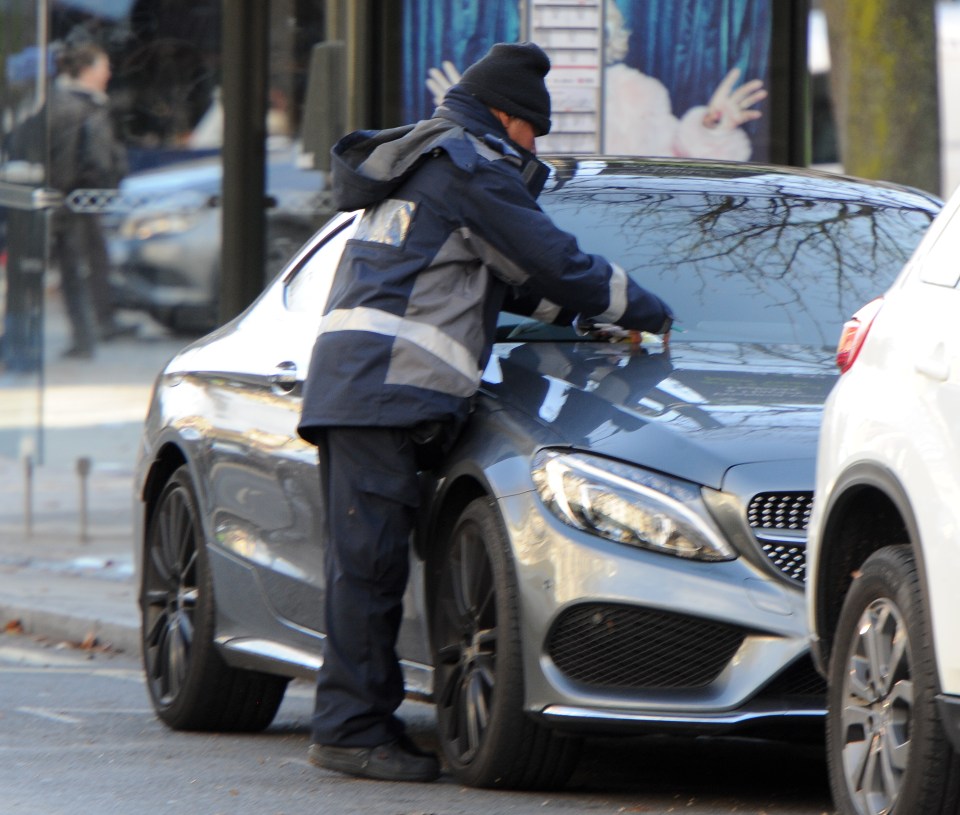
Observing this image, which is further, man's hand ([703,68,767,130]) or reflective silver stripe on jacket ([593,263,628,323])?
man's hand ([703,68,767,130])

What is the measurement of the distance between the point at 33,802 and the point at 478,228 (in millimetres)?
1757

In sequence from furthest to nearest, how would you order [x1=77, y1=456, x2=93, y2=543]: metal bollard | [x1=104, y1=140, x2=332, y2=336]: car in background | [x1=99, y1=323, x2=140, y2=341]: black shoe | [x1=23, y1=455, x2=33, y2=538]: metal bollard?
[x1=99, y1=323, x2=140, y2=341]: black shoe → [x1=104, y1=140, x2=332, y2=336]: car in background → [x1=23, y1=455, x2=33, y2=538]: metal bollard → [x1=77, y1=456, x2=93, y2=543]: metal bollard

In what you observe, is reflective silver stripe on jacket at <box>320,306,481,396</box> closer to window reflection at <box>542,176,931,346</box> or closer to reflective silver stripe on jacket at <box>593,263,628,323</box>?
reflective silver stripe on jacket at <box>593,263,628,323</box>

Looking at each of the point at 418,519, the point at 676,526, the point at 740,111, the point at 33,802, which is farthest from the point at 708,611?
the point at 740,111

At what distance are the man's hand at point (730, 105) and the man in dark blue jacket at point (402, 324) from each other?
4118mm

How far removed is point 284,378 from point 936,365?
2489 mm

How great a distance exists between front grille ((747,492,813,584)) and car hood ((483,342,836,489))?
0.07 m

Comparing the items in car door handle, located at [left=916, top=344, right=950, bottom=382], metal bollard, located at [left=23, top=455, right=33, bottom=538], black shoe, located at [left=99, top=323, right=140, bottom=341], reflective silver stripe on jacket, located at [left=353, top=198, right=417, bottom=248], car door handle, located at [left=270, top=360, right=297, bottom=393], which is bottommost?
metal bollard, located at [left=23, top=455, right=33, bottom=538]

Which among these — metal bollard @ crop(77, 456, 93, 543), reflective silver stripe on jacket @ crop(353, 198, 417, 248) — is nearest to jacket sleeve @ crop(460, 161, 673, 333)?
reflective silver stripe on jacket @ crop(353, 198, 417, 248)

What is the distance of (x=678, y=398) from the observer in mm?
5598

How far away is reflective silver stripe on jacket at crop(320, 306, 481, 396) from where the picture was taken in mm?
5664

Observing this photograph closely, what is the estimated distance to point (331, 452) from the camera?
5.84m

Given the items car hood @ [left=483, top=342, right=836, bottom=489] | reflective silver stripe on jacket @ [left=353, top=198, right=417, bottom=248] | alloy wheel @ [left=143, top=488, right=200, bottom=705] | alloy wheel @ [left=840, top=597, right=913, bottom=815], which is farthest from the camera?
alloy wheel @ [left=143, top=488, right=200, bottom=705]

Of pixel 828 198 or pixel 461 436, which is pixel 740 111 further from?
pixel 461 436
